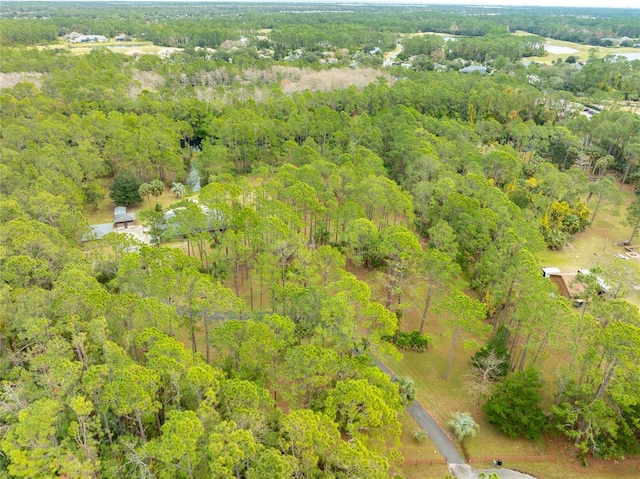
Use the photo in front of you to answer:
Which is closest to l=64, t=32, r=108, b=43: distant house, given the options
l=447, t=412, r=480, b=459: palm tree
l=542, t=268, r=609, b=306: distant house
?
l=542, t=268, r=609, b=306: distant house

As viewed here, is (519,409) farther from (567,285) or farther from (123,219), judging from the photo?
(123,219)

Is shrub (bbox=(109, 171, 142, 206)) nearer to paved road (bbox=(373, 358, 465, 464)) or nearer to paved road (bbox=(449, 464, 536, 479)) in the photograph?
paved road (bbox=(373, 358, 465, 464))

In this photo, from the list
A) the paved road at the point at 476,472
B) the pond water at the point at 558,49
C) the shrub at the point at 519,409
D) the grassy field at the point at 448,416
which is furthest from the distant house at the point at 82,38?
the paved road at the point at 476,472

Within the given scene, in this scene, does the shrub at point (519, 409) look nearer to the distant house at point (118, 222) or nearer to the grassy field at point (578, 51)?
the distant house at point (118, 222)

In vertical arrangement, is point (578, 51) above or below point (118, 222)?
above

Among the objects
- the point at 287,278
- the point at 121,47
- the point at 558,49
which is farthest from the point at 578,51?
the point at 287,278

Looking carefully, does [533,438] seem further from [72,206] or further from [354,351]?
[72,206]
